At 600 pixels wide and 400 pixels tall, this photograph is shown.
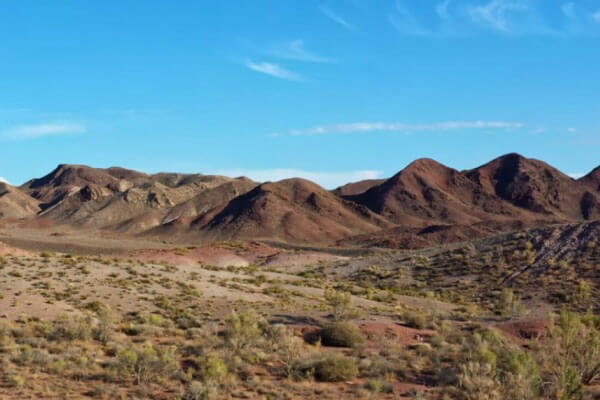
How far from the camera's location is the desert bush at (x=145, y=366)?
16844 mm

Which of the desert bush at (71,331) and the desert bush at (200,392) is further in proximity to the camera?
the desert bush at (71,331)

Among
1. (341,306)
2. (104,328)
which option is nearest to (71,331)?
(104,328)

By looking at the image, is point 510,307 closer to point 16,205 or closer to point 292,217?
point 292,217

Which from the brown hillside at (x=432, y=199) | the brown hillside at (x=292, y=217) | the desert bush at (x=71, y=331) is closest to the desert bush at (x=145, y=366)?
the desert bush at (x=71, y=331)

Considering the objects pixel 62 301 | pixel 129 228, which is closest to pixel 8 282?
pixel 62 301

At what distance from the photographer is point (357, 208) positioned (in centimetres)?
14312

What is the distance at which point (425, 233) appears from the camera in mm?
109188

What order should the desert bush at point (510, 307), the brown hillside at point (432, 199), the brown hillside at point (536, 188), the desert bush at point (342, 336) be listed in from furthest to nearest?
the brown hillside at point (536, 188), the brown hillside at point (432, 199), the desert bush at point (510, 307), the desert bush at point (342, 336)

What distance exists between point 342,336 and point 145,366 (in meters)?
7.49

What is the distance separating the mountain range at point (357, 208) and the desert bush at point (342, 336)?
80422mm

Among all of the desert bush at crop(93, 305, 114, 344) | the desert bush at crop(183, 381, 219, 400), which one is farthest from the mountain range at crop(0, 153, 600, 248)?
the desert bush at crop(183, 381, 219, 400)

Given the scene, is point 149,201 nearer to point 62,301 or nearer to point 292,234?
point 292,234

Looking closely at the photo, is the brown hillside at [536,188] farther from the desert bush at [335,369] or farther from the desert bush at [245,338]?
the desert bush at [335,369]

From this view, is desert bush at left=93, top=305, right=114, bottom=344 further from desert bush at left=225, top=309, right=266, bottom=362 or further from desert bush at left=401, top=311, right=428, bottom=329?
desert bush at left=401, top=311, right=428, bottom=329
